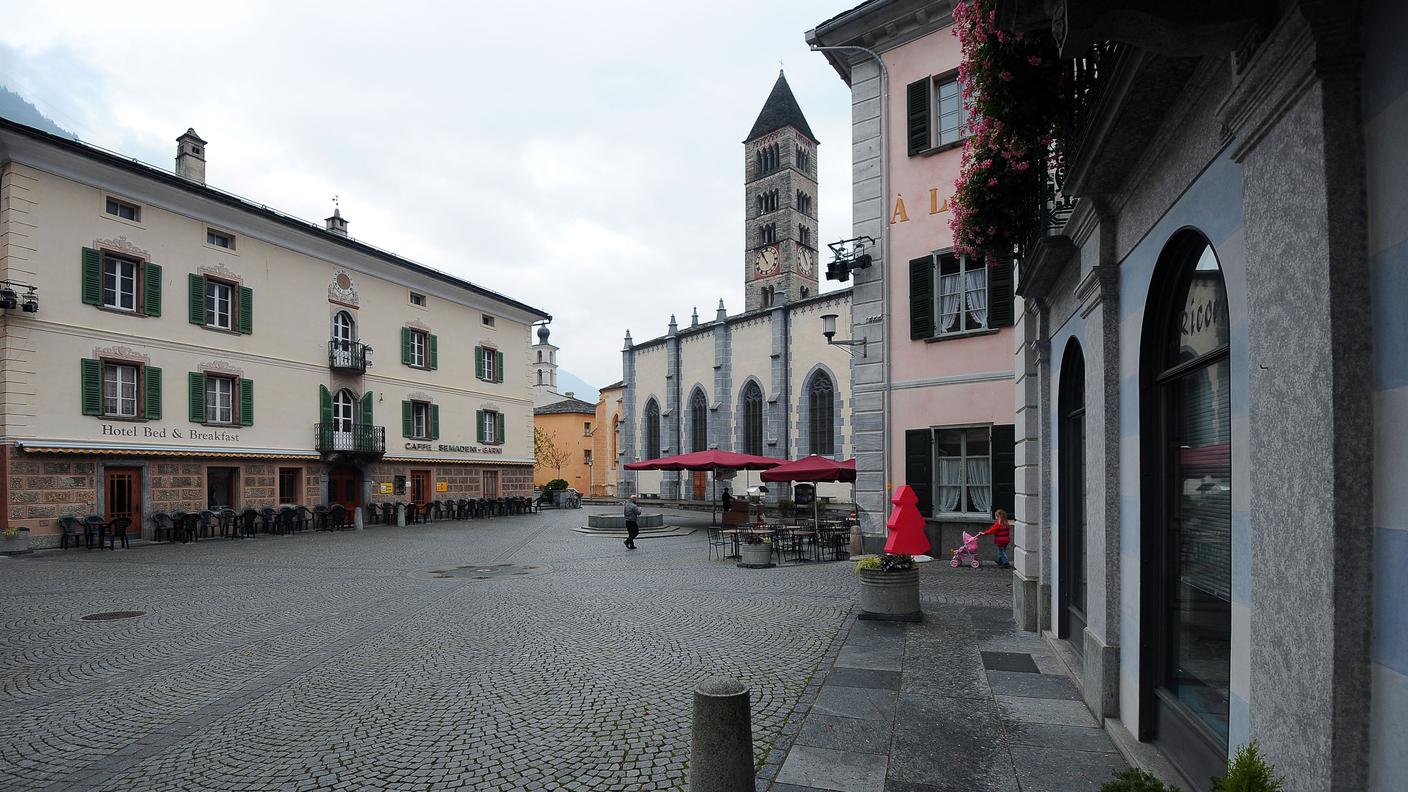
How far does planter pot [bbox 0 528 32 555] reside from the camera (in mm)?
17234

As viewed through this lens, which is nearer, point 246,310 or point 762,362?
point 246,310

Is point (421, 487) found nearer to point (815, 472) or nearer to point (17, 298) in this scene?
point (17, 298)

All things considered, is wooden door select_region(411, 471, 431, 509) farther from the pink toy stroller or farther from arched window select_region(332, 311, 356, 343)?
the pink toy stroller

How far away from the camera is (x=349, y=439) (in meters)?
26.9

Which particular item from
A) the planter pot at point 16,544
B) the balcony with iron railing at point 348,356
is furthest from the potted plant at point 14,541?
the balcony with iron railing at point 348,356

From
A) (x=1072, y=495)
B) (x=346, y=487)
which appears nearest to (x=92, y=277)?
(x=346, y=487)

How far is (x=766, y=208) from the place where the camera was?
60469mm

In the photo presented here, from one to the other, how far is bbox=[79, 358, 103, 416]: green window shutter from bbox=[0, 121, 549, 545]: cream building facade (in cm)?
3

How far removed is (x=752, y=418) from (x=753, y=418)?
81mm

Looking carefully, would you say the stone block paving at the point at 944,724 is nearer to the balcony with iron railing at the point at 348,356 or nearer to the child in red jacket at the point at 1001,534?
the child in red jacket at the point at 1001,534

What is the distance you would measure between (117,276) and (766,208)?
46534 mm

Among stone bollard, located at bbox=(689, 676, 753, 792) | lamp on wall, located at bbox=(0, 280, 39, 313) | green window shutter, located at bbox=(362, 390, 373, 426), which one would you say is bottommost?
stone bollard, located at bbox=(689, 676, 753, 792)

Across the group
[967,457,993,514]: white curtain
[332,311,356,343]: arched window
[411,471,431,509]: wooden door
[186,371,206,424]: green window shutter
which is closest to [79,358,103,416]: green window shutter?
[186,371,206,424]: green window shutter

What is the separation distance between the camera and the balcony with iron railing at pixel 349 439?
2623 centimetres
